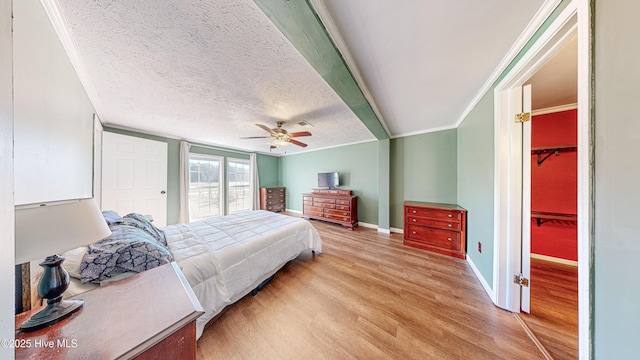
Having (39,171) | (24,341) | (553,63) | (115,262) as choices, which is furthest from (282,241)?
(553,63)

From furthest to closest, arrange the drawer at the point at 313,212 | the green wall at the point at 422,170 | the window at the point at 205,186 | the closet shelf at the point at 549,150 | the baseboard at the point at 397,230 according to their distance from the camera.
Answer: the drawer at the point at 313,212, the window at the point at 205,186, the baseboard at the point at 397,230, the green wall at the point at 422,170, the closet shelf at the point at 549,150

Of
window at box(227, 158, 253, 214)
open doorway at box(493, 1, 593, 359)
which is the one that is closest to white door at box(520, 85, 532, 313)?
open doorway at box(493, 1, 593, 359)

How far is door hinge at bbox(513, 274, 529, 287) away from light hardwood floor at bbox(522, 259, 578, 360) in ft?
0.85

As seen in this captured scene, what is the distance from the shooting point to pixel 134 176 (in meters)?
2.80

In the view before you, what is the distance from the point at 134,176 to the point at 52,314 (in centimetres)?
295

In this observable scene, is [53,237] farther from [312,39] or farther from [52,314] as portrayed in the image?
[312,39]

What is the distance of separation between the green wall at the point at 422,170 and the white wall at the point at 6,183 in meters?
3.97

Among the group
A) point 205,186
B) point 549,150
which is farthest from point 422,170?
point 205,186

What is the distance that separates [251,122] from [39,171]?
2016mm

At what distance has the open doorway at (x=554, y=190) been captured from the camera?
1.73 m

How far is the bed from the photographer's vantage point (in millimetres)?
1012

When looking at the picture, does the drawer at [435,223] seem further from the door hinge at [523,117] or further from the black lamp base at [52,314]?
the black lamp base at [52,314]

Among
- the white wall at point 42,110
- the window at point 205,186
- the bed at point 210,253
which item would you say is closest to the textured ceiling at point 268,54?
the white wall at point 42,110

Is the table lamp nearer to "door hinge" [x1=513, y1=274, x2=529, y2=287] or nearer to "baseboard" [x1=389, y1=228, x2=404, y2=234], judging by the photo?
"door hinge" [x1=513, y1=274, x2=529, y2=287]
